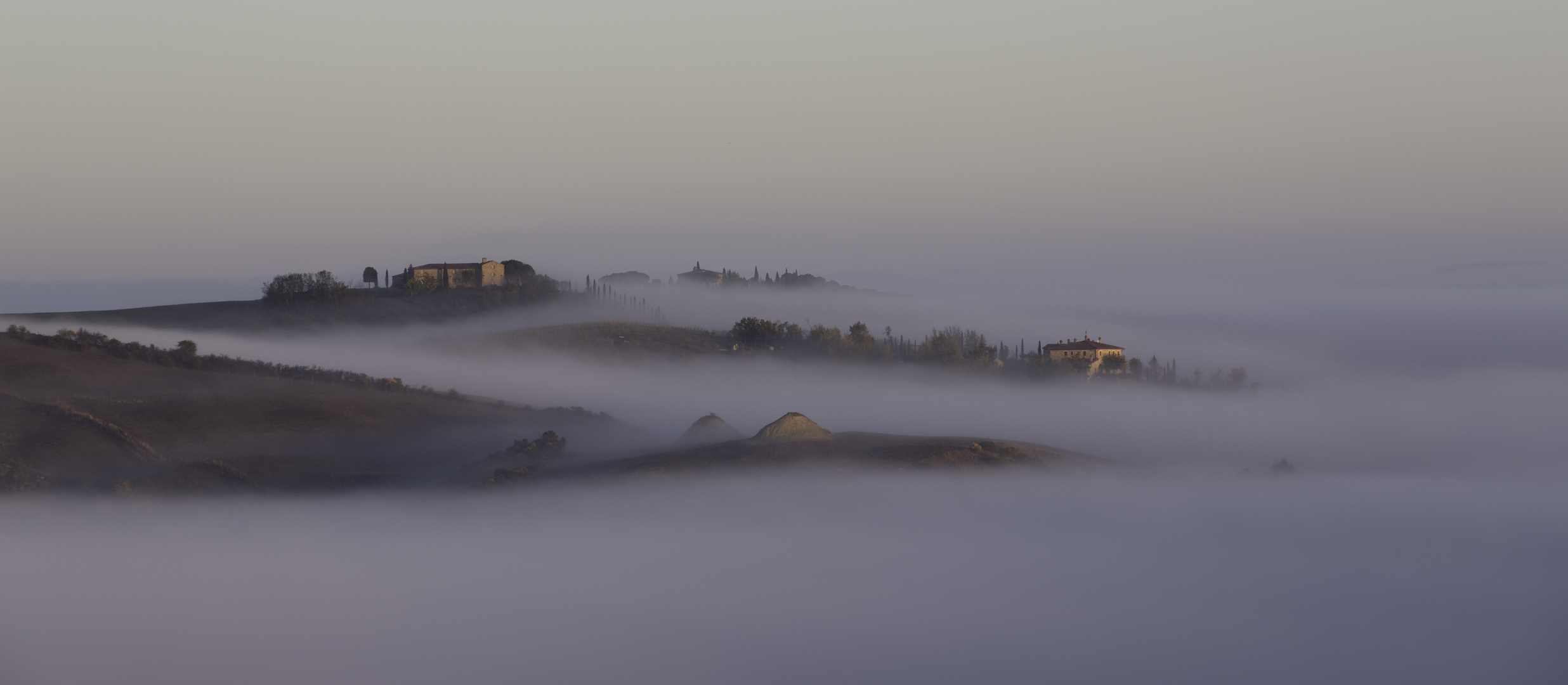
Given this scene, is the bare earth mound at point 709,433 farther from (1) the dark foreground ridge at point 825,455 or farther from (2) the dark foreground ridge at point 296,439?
(1) the dark foreground ridge at point 825,455

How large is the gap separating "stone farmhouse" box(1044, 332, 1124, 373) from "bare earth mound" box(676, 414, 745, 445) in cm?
9109

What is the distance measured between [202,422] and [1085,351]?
416 feet

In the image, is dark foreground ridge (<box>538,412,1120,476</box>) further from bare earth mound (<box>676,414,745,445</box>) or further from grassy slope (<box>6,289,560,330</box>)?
grassy slope (<box>6,289,560,330</box>)

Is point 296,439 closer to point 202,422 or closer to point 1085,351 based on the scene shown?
point 202,422

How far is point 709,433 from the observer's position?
107m

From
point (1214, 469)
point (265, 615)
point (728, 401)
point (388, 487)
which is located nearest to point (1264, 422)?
point (1214, 469)

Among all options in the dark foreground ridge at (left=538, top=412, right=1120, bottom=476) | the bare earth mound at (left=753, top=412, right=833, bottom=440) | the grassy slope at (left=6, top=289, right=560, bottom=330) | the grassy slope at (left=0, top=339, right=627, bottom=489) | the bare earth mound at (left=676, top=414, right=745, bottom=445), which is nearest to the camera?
the dark foreground ridge at (left=538, top=412, right=1120, bottom=476)

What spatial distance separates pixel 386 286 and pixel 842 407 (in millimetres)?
78133

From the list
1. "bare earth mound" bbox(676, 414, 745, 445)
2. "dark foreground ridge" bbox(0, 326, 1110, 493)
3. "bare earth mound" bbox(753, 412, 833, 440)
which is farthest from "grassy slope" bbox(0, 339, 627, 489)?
"bare earth mound" bbox(753, 412, 833, 440)

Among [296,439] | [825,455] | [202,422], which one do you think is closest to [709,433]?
[825,455]

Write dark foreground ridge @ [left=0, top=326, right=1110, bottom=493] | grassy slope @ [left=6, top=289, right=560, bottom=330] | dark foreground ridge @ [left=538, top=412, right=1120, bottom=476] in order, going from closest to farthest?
dark foreground ridge @ [left=538, top=412, right=1120, bottom=476], dark foreground ridge @ [left=0, top=326, right=1110, bottom=493], grassy slope @ [left=6, top=289, right=560, bottom=330]

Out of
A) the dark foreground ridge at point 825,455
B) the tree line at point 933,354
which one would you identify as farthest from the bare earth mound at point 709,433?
the tree line at point 933,354

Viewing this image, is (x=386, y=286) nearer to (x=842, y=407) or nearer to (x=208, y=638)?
(x=842, y=407)

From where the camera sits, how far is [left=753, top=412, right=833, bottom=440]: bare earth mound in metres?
99.2
